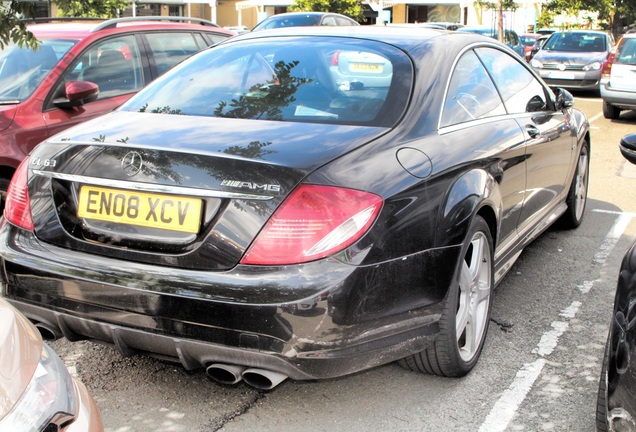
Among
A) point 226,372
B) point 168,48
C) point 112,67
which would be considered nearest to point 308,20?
point 168,48

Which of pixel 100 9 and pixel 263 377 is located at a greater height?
pixel 100 9

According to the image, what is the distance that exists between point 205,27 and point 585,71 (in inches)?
480

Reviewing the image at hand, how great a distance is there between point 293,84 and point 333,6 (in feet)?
88.3

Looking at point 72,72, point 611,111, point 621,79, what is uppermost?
point 72,72

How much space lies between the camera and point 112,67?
252 inches

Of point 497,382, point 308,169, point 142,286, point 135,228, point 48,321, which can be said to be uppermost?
point 308,169

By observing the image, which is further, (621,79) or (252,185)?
(621,79)

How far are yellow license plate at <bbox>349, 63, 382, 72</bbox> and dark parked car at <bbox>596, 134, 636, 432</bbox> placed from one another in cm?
147

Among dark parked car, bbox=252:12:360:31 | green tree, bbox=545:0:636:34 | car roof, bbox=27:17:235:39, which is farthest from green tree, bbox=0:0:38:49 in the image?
green tree, bbox=545:0:636:34

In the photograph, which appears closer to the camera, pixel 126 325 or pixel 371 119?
pixel 126 325

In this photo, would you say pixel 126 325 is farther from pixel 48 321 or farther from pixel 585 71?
pixel 585 71

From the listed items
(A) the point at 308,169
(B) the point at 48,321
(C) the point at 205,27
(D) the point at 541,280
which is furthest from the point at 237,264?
(C) the point at 205,27

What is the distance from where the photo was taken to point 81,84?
578 centimetres

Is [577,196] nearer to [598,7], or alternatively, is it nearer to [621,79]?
[621,79]
